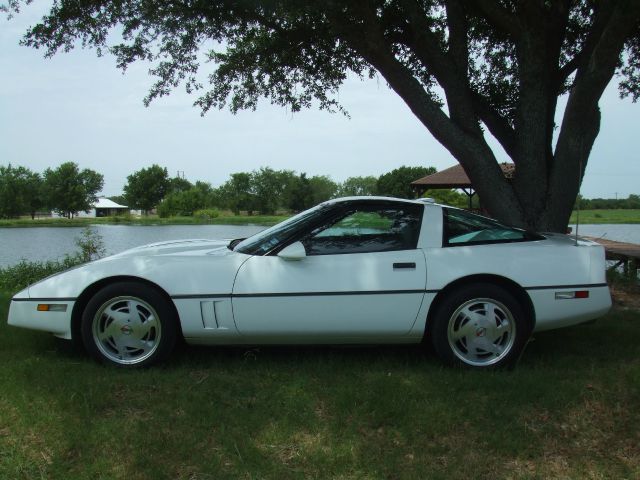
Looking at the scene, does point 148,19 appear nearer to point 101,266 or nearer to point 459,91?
point 459,91

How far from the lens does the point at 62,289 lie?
3.79 m

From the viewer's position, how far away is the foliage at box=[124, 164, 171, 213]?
266ft

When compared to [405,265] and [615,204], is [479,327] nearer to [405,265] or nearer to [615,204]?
[405,265]

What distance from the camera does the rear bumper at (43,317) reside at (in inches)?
149

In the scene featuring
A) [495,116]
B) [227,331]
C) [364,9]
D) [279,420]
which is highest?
[364,9]

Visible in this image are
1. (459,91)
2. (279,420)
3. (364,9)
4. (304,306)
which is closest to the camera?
(279,420)

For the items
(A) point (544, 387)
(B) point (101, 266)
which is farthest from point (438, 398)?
(B) point (101, 266)

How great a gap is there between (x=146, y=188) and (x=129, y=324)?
82.4 metres

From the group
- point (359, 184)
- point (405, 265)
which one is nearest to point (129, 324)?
point (405, 265)

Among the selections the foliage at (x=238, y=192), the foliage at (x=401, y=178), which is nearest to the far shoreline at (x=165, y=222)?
the foliage at (x=238, y=192)

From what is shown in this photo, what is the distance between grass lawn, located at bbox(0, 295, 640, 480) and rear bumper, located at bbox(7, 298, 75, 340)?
27cm

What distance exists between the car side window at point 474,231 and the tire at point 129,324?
2.09 metres

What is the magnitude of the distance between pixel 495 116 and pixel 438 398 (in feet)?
16.9

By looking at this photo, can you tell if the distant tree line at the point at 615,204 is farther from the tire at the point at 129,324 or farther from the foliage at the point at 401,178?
the tire at the point at 129,324
